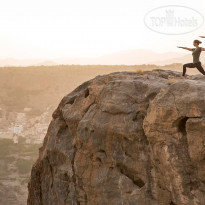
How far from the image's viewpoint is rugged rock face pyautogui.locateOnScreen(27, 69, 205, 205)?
8930 mm

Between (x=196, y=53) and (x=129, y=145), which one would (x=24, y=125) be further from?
(x=129, y=145)

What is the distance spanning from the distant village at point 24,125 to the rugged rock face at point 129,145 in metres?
37.9

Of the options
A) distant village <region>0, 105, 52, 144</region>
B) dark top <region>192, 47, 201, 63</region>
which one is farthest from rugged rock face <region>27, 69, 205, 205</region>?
distant village <region>0, 105, 52, 144</region>

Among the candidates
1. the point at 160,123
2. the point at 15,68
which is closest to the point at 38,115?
the point at 15,68

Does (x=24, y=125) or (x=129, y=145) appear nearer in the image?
(x=129, y=145)

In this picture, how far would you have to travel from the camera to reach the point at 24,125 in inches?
2191

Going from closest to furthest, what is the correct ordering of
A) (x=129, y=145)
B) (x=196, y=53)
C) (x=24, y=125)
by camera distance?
1. (x=129, y=145)
2. (x=196, y=53)
3. (x=24, y=125)

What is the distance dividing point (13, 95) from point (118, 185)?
192 ft

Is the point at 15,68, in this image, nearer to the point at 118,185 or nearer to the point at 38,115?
the point at 38,115

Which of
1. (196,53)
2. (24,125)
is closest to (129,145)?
(196,53)

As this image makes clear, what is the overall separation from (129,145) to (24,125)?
155 feet

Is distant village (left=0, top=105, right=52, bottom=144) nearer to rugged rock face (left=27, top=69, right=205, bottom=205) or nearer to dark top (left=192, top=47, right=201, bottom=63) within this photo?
rugged rock face (left=27, top=69, right=205, bottom=205)

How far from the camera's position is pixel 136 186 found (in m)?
9.79

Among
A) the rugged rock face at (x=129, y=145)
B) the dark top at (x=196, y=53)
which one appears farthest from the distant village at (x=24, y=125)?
the dark top at (x=196, y=53)
